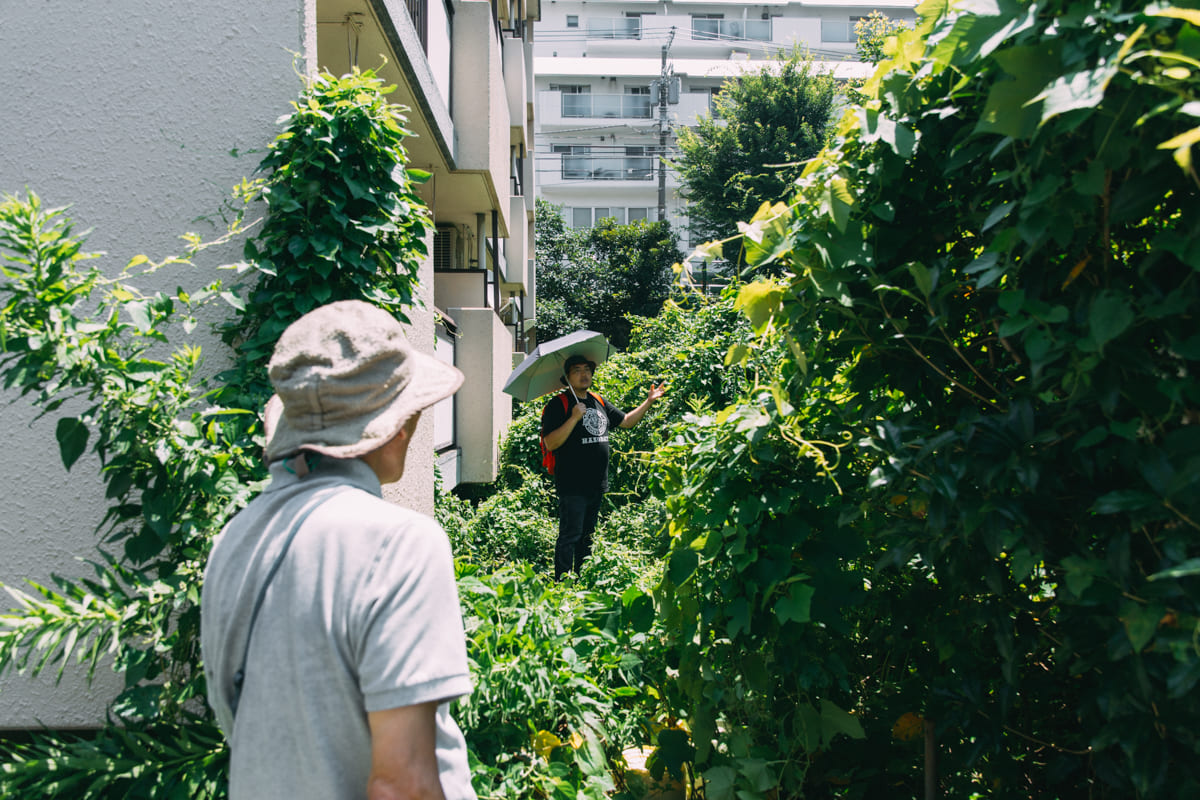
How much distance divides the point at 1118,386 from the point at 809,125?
2257 cm

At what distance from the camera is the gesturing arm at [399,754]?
1.13m

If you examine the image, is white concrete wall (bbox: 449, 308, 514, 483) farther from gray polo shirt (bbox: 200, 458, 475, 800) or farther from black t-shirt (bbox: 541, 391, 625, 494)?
gray polo shirt (bbox: 200, 458, 475, 800)

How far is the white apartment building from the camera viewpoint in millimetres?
37750

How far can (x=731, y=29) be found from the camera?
40219 mm

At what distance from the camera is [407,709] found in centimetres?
113

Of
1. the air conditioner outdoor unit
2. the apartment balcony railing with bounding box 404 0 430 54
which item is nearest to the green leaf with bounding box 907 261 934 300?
the apartment balcony railing with bounding box 404 0 430 54

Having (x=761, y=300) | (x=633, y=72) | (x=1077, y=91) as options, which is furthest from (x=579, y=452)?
(x=633, y=72)

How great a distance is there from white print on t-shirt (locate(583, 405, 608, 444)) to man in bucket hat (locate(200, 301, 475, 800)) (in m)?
4.16

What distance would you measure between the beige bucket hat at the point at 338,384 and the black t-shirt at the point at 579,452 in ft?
13.2

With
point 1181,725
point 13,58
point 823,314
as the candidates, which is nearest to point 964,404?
point 823,314

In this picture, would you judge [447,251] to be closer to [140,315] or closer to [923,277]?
[140,315]

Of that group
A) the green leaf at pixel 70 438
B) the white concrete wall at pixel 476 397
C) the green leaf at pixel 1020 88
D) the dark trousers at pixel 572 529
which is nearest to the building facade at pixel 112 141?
the green leaf at pixel 70 438

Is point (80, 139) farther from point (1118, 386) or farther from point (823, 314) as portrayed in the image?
point (1118, 386)

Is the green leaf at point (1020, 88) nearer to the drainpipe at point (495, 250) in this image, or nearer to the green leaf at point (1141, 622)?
the green leaf at point (1141, 622)
